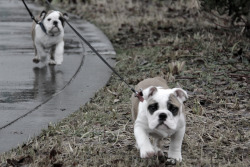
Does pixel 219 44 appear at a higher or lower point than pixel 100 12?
higher

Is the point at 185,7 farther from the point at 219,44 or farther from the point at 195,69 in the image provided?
the point at 195,69

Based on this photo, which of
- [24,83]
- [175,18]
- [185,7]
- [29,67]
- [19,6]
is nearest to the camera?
[24,83]

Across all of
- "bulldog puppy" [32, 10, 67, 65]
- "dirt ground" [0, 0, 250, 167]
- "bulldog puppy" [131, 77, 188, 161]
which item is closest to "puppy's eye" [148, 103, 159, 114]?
"bulldog puppy" [131, 77, 188, 161]

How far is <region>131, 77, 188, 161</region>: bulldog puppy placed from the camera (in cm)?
485

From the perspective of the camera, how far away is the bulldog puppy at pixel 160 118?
485 centimetres

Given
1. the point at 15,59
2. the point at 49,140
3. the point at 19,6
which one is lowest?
the point at 19,6

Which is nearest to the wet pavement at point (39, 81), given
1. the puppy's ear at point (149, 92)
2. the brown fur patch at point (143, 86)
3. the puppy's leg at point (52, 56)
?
the puppy's leg at point (52, 56)

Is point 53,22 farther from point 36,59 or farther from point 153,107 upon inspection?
point 153,107

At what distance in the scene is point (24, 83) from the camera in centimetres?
859

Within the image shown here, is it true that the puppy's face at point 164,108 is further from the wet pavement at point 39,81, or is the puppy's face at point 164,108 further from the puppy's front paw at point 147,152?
the wet pavement at point 39,81

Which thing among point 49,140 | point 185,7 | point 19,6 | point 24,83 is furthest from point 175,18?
point 49,140

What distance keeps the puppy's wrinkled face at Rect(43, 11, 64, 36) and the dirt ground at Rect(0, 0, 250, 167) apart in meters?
1.24

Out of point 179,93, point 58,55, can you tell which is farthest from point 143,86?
point 58,55

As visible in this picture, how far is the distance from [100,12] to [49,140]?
10.9 m
